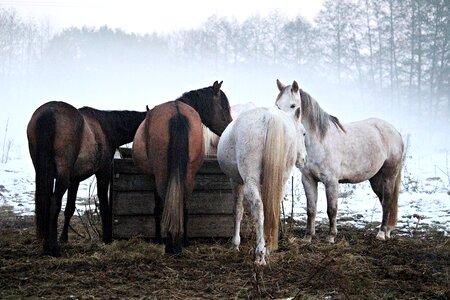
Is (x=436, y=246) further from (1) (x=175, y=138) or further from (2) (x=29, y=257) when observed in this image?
(2) (x=29, y=257)

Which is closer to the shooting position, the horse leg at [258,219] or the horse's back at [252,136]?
the horse leg at [258,219]

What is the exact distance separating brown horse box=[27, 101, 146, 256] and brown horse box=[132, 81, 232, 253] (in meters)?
0.56

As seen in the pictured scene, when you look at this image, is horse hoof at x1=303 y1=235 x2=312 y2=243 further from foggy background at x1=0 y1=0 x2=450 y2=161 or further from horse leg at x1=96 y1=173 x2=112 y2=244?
foggy background at x1=0 y1=0 x2=450 y2=161

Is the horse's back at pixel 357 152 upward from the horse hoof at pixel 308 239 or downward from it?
upward

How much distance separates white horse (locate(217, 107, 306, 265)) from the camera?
4.17 metres

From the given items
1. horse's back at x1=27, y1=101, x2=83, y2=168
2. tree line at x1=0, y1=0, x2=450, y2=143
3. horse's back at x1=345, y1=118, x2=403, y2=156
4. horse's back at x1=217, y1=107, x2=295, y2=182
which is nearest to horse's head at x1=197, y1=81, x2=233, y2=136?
horse's back at x1=217, y1=107, x2=295, y2=182

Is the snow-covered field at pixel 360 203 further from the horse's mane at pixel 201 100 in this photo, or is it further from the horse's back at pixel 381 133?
the horse's mane at pixel 201 100

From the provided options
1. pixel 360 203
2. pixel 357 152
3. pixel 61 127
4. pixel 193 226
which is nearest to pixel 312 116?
pixel 357 152

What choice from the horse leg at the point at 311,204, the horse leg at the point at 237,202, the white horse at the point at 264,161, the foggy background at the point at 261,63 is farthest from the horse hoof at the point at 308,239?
the foggy background at the point at 261,63

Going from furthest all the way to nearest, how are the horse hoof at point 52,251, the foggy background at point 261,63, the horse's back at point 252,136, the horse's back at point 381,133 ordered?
the foggy background at point 261,63 < the horse's back at point 381,133 < the horse hoof at point 52,251 < the horse's back at point 252,136

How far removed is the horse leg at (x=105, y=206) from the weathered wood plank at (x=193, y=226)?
0.09 metres

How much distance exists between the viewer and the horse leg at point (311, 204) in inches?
228

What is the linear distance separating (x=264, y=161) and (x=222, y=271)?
1.11 meters

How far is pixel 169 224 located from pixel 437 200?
268 inches
